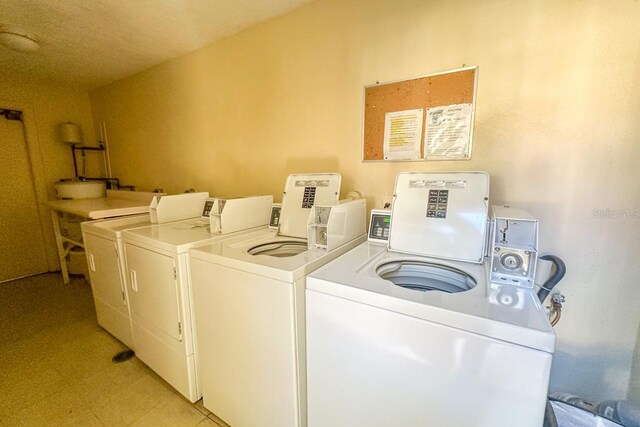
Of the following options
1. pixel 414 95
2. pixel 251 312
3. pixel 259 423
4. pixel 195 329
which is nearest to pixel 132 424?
pixel 195 329

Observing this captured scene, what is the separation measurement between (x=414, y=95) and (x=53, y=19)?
2.60 m

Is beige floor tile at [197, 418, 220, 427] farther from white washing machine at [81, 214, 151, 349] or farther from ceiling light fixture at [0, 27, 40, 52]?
ceiling light fixture at [0, 27, 40, 52]

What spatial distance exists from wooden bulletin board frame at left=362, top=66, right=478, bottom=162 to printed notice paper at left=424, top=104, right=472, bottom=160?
0.02m

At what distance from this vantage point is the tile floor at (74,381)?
1.44m

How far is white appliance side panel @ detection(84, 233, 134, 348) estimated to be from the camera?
1.83 metres

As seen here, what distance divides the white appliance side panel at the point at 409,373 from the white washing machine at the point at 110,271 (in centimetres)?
154

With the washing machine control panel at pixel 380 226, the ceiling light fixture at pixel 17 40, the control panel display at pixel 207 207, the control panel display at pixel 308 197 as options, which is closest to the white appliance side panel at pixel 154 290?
the control panel display at pixel 207 207

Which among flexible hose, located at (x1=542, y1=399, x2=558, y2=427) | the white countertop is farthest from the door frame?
flexible hose, located at (x1=542, y1=399, x2=558, y2=427)

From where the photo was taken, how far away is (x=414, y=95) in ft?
4.76

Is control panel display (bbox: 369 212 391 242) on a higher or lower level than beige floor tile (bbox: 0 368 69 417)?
higher

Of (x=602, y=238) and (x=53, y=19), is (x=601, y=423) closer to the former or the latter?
(x=602, y=238)

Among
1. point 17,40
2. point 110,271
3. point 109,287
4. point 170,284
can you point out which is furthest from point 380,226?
point 17,40

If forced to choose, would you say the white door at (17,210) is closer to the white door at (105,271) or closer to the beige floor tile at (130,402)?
the white door at (105,271)

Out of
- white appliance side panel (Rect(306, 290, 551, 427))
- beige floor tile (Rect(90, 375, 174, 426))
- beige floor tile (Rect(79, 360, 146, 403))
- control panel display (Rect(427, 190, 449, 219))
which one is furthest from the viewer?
beige floor tile (Rect(79, 360, 146, 403))
